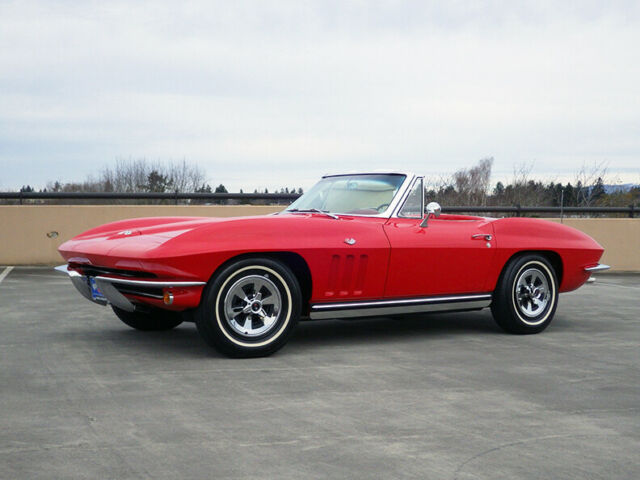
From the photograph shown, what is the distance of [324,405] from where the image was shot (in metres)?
4.27

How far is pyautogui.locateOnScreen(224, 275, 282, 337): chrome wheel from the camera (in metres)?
5.50

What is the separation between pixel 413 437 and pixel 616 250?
12.5 meters

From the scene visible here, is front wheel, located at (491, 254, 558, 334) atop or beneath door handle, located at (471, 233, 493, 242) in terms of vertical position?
beneath

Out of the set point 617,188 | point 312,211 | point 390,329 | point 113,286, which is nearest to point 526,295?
point 390,329

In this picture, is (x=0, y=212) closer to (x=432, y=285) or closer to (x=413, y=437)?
(x=432, y=285)

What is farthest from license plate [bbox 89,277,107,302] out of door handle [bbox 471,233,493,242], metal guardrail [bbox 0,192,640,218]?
metal guardrail [bbox 0,192,640,218]

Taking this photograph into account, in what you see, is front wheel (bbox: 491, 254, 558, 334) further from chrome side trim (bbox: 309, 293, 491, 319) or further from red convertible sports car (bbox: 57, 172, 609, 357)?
chrome side trim (bbox: 309, 293, 491, 319)

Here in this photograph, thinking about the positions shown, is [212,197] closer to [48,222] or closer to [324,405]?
[48,222]

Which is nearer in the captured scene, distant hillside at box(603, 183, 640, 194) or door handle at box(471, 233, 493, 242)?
door handle at box(471, 233, 493, 242)

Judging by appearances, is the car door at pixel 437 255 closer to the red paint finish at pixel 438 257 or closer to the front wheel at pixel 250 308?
the red paint finish at pixel 438 257

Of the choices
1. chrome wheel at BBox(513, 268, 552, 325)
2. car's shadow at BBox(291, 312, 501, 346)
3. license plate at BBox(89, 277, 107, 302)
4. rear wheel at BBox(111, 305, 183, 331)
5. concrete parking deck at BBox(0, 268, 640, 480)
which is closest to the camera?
concrete parking deck at BBox(0, 268, 640, 480)

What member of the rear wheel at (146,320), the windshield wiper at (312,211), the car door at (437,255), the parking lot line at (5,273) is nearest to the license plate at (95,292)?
the rear wheel at (146,320)

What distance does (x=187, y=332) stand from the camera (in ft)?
22.2

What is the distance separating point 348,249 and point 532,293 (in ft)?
6.80
